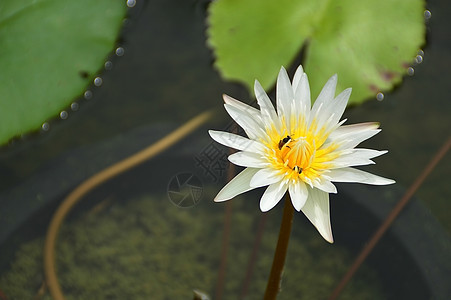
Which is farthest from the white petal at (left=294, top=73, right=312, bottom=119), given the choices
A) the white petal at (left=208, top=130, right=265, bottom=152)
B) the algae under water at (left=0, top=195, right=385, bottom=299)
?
the algae under water at (left=0, top=195, right=385, bottom=299)

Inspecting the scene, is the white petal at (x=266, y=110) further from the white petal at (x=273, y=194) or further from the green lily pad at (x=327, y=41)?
the green lily pad at (x=327, y=41)

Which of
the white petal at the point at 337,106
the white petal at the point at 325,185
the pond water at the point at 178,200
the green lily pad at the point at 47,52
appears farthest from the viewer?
the pond water at the point at 178,200

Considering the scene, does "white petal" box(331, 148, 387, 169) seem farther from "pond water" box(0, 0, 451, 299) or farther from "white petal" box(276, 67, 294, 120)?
"pond water" box(0, 0, 451, 299)

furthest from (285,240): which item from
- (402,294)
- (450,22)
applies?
(450,22)

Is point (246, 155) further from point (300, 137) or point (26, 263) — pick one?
point (26, 263)

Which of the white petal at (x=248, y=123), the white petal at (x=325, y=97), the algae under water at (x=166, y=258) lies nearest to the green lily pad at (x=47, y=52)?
the algae under water at (x=166, y=258)

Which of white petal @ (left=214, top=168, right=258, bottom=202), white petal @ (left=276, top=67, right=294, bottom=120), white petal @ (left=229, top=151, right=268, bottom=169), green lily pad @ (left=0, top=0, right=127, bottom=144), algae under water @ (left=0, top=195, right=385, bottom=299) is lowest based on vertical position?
algae under water @ (left=0, top=195, right=385, bottom=299)

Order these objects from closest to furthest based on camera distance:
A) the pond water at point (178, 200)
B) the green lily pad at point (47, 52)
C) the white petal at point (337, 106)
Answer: the white petal at point (337, 106) → the green lily pad at point (47, 52) → the pond water at point (178, 200)

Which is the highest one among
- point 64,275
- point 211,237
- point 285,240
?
point 64,275
